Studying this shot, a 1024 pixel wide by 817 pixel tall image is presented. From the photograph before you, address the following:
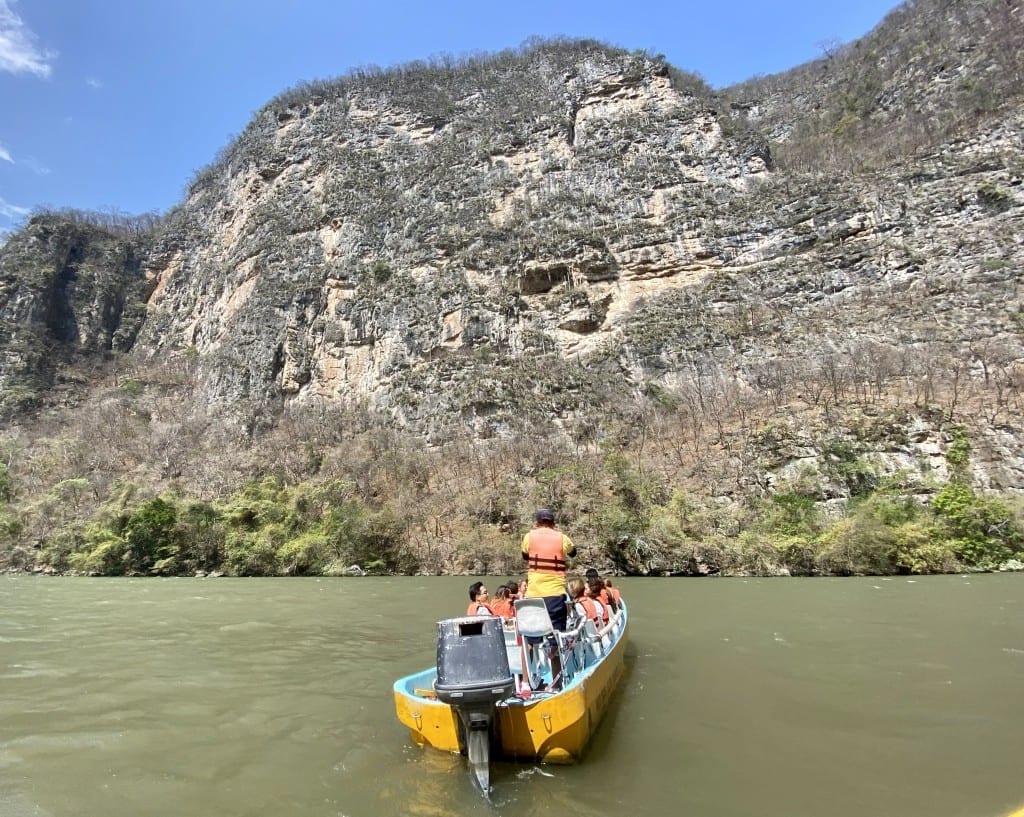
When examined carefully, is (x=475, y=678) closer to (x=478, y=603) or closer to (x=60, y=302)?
(x=478, y=603)

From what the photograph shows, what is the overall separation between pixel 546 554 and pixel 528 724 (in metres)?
1.89

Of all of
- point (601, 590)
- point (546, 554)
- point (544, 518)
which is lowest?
point (601, 590)

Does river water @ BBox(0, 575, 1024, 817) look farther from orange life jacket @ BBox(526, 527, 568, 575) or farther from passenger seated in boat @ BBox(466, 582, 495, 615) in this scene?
orange life jacket @ BBox(526, 527, 568, 575)

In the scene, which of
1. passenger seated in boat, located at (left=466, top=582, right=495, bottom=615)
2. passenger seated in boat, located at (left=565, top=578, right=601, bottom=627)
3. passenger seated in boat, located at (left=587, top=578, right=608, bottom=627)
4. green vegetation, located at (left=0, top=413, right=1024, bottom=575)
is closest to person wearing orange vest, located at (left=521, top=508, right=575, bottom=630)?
passenger seated in boat, located at (left=466, top=582, right=495, bottom=615)

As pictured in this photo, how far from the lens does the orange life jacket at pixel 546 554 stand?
19.3 feet

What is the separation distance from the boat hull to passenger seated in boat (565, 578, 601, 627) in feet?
7.84

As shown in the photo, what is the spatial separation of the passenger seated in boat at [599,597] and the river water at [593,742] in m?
0.74

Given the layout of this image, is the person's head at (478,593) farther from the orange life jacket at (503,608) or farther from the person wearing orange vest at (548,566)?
the person wearing orange vest at (548,566)

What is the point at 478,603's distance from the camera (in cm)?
670

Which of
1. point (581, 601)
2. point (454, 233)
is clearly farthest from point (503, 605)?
point (454, 233)

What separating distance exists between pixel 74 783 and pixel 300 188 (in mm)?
54825

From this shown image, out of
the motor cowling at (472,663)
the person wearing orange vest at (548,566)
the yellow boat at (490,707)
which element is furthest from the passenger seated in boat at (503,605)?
the motor cowling at (472,663)

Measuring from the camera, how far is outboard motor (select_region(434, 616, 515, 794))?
3.92m

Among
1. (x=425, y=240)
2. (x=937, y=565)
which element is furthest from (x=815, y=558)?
(x=425, y=240)
